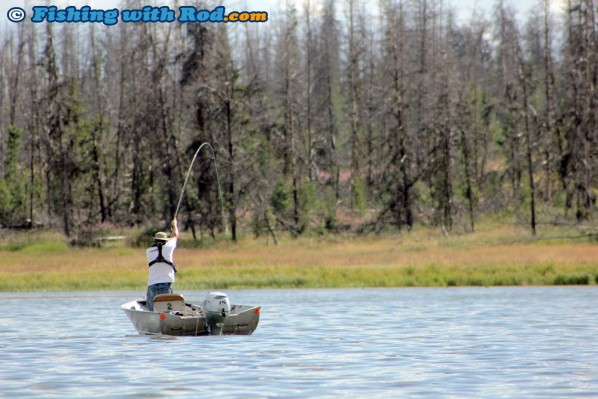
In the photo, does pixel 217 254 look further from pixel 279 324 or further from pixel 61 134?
pixel 279 324

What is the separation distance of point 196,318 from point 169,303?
4.00ft

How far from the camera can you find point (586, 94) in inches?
2178

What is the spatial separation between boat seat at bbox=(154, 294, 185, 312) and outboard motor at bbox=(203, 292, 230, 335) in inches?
37.6

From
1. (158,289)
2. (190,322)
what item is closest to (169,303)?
(158,289)

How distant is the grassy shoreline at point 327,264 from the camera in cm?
3756

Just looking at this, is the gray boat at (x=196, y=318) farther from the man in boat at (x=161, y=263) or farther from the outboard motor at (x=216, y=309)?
the man in boat at (x=161, y=263)

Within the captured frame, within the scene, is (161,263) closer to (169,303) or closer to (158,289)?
(158,289)

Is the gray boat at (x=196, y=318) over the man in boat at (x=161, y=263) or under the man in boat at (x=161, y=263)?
under

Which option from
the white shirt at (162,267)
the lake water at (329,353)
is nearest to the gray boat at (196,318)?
the lake water at (329,353)

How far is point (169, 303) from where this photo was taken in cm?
2159

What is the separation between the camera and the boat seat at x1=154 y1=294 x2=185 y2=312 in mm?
21484

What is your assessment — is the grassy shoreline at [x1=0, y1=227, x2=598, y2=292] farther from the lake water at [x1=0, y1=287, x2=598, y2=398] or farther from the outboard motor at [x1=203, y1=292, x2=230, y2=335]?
the outboard motor at [x1=203, y1=292, x2=230, y2=335]

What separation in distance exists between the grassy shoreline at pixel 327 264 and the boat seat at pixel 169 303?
49.7 feet

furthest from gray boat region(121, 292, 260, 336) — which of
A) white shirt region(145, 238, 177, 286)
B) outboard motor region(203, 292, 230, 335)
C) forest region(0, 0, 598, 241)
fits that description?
forest region(0, 0, 598, 241)
